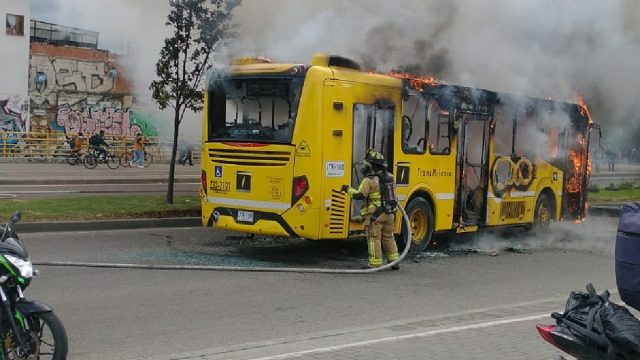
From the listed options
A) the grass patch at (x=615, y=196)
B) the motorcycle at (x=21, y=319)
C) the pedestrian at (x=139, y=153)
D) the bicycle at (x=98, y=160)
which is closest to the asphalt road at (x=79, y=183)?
the bicycle at (x=98, y=160)

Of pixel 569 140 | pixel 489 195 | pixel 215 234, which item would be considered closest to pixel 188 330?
pixel 215 234

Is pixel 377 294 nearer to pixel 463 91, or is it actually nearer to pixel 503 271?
pixel 503 271

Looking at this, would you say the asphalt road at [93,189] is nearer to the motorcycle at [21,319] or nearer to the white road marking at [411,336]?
the white road marking at [411,336]

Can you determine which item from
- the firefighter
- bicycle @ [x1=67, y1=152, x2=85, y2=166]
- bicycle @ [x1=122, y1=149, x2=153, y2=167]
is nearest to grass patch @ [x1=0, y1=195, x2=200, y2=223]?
the firefighter

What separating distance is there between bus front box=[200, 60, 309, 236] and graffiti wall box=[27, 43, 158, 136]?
91.4 feet

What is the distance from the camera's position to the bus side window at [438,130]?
11.9 meters

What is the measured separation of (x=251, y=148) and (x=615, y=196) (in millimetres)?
18414

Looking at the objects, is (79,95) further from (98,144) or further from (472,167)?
(472,167)

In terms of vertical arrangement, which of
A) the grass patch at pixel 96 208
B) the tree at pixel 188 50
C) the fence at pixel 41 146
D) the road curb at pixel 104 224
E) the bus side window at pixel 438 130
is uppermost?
the tree at pixel 188 50

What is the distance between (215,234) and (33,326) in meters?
8.38

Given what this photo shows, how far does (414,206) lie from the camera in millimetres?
11773

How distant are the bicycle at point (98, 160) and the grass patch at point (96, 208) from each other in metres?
15.2

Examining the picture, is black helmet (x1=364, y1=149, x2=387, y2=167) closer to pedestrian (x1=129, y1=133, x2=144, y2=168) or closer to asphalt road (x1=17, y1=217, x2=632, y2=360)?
asphalt road (x1=17, y1=217, x2=632, y2=360)

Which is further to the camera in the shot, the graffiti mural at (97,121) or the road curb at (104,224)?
the graffiti mural at (97,121)
